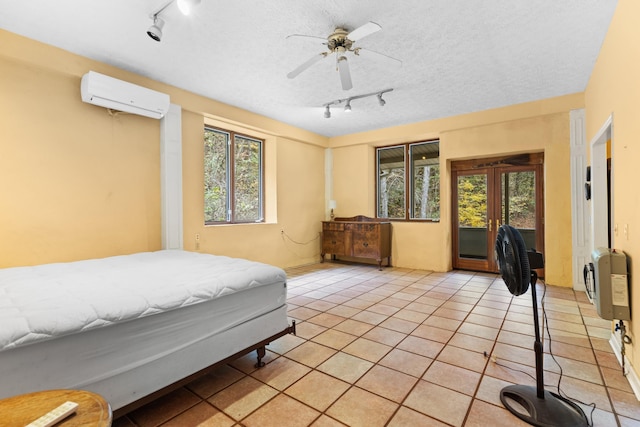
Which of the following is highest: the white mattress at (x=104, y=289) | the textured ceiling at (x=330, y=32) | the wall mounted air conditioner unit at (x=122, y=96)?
the textured ceiling at (x=330, y=32)

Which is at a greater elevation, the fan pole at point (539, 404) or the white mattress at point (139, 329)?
the white mattress at point (139, 329)

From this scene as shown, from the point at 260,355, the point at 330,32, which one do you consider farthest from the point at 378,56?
the point at 260,355

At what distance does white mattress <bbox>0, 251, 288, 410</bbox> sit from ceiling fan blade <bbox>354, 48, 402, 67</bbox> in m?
2.25

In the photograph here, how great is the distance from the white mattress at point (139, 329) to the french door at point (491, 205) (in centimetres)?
451

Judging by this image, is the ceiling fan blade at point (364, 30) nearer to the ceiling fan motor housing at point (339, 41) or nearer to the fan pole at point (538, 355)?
the ceiling fan motor housing at point (339, 41)

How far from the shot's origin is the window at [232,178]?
16.0 ft

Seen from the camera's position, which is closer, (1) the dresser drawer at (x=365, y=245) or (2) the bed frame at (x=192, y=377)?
(2) the bed frame at (x=192, y=377)

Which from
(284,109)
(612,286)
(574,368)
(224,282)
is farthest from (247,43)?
(574,368)

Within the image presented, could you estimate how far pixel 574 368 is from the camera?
2252 millimetres

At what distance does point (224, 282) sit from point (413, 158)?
17.1 feet

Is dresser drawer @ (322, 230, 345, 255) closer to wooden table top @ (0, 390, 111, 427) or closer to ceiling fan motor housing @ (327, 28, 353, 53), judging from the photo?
ceiling fan motor housing @ (327, 28, 353, 53)

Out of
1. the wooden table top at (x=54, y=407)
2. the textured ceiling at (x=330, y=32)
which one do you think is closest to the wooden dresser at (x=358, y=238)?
the textured ceiling at (x=330, y=32)

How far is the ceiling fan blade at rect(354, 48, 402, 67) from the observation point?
2862mm

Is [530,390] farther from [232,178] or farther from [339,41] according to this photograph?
[232,178]
